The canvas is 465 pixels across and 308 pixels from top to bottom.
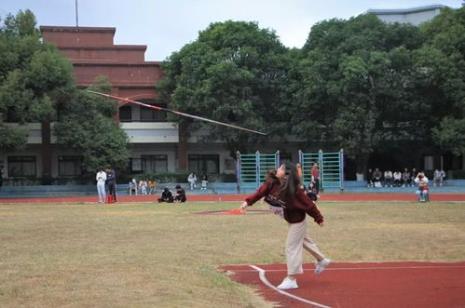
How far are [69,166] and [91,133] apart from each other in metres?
8.27

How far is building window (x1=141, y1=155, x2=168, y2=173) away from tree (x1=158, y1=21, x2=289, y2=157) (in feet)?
14.6

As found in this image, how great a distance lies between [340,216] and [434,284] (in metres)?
13.3

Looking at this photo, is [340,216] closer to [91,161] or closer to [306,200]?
[306,200]

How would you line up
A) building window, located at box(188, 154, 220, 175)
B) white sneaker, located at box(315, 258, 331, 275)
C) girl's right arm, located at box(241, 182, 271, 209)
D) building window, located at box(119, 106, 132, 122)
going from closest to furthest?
1. white sneaker, located at box(315, 258, 331, 275)
2. girl's right arm, located at box(241, 182, 271, 209)
3. building window, located at box(119, 106, 132, 122)
4. building window, located at box(188, 154, 220, 175)

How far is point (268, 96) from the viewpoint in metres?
53.0

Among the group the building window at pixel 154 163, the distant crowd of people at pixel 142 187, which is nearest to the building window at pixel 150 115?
the building window at pixel 154 163

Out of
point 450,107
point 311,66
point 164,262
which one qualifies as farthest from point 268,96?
point 164,262

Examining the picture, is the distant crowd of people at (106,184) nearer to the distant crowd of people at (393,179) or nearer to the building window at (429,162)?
the distant crowd of people at (393,179)

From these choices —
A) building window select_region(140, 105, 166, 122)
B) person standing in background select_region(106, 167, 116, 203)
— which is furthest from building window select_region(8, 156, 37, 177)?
person standing in background select_region(106, 167, 116, 203)

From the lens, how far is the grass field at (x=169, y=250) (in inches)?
Answer: 342

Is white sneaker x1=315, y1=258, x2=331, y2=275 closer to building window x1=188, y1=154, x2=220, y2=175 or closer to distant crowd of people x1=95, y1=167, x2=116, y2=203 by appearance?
distant crowd of people x1=95, y1=167, x2=116, y2=203

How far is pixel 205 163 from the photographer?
5794 centimetres

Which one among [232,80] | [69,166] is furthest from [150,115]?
[232,80]

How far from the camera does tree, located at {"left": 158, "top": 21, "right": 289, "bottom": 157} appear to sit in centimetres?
4969
